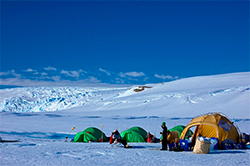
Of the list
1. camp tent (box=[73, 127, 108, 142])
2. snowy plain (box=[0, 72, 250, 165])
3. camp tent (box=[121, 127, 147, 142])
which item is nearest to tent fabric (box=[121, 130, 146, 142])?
camp tent (box=[121, 127, 147, 142])

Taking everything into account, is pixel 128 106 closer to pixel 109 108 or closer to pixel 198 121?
pixel 109 108

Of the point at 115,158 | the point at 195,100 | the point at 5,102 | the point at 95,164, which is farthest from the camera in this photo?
the point at 5,102

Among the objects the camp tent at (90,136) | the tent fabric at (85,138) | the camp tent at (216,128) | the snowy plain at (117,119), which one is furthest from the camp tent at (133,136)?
the camp tent at (216,128)

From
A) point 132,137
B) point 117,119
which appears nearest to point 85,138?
point 132,137

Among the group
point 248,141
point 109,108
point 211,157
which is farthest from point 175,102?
point 211,157

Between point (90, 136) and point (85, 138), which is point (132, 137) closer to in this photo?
point (90, 136)

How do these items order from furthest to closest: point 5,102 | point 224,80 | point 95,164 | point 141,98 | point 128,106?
point 5,102 → point 224,80 → point 141,98 → point 128,106 → point 95,164

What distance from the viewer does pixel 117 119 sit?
99.0ft

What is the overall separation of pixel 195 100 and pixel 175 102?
2.64 meters

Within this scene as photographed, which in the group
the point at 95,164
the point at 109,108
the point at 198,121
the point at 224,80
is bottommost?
the point at 95,164

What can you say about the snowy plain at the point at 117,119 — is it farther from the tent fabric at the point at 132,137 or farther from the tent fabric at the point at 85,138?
the tent fabric at the point at 132,137

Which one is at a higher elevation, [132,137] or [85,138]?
[132,137]

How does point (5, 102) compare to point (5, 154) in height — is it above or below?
above

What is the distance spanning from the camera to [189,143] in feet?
37.5
